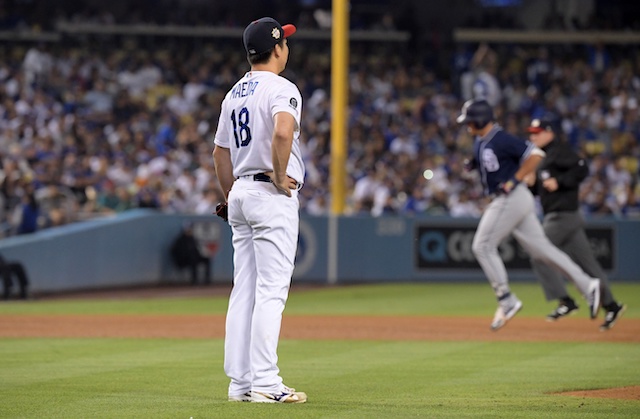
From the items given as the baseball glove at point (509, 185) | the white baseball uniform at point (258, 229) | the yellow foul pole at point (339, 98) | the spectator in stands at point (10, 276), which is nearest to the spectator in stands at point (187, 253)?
the yellow foul pole at point (339, 98)

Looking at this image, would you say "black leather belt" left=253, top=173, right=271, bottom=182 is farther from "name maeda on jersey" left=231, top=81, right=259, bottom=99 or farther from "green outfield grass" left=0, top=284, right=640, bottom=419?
"green outfield grass" left=0, top=284, right=640, bottom=419

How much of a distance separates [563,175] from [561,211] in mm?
383

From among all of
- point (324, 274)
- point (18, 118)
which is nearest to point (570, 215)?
point (324, 274)

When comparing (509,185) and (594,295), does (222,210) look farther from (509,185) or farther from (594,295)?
(594,295)

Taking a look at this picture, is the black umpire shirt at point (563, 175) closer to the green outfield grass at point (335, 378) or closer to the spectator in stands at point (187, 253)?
the green outfield grass at point (335, 378)

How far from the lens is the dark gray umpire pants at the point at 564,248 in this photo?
1198cm

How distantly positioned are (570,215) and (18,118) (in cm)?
1627

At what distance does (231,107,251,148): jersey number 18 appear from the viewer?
6488 millimetres

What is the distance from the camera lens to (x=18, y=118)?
25.3 metres

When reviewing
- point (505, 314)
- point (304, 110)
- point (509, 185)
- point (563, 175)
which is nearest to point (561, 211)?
point (563, 175)

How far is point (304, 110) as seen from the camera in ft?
94.2

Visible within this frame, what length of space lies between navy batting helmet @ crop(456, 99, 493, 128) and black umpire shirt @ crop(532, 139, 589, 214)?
113cm

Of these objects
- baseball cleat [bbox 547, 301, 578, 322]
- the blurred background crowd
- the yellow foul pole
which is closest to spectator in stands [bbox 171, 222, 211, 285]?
the blurred background crowd

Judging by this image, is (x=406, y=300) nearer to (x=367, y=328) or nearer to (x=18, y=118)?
(x=367, y=328)
